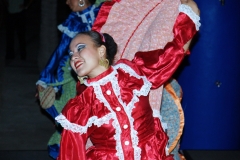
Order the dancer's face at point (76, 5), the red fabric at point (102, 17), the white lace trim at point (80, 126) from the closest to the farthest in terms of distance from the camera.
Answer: the white lace trim at point (80, 126) < the red fabric at point (102, 17) < the dancer's face at point (76, 5)

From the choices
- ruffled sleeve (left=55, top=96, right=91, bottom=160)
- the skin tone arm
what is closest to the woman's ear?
ruffled sleeve (left=55, top=96, right=91, bottom=160)

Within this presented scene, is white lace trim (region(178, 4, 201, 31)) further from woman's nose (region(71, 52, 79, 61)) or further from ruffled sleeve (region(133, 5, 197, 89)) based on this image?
woman's nose (region(71, 52, 79, 61))

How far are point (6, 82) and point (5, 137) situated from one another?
90.8 inches

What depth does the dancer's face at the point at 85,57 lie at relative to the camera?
9.22 feet

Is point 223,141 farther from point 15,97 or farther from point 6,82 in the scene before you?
point 6,82

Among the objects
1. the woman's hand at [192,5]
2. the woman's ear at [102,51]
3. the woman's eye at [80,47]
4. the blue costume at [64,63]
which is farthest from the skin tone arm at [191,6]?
the blue costume at [64,63]

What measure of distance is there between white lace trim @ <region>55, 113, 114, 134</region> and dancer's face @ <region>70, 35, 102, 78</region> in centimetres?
21

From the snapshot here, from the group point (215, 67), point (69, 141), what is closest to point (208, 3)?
point (215, 67)

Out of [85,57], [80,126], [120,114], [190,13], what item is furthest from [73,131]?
[190,13]

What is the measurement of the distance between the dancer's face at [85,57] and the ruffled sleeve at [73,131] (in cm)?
18

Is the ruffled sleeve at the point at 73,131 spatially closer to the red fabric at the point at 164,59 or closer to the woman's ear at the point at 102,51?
the woman's ear at the point at 102,51

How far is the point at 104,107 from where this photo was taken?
2852 millimetres

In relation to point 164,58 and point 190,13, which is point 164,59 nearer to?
point 164,58

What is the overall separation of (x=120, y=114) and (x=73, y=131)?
0.25 meters
